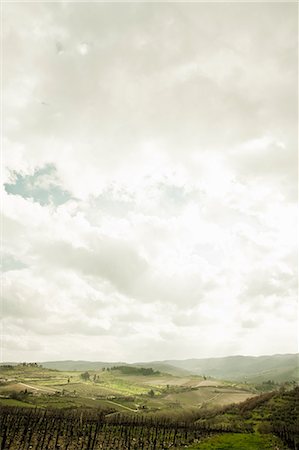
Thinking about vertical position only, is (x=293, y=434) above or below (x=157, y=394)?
above

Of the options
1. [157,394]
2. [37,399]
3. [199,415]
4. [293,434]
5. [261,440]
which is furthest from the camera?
[157,394]

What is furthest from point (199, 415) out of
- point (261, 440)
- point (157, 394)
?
point (157, 394)

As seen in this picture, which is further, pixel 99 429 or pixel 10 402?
pixel 10 402

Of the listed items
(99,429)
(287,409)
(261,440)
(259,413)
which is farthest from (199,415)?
(261,440)

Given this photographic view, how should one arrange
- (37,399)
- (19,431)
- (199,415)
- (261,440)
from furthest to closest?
(37,399), (199,415), (19,431), (261,440)

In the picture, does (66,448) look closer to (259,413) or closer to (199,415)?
(259,413)

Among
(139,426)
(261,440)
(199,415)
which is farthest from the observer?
(199,415)

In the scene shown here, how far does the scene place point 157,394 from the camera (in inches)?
7840

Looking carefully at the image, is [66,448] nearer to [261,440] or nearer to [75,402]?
[261,440]

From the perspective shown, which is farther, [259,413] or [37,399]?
[37,399]

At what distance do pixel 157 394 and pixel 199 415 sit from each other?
286 feet

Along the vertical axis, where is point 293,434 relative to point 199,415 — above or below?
above

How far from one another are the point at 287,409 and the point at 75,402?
Answer: 8312 centimetres

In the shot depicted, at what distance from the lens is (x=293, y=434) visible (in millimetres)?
69625
